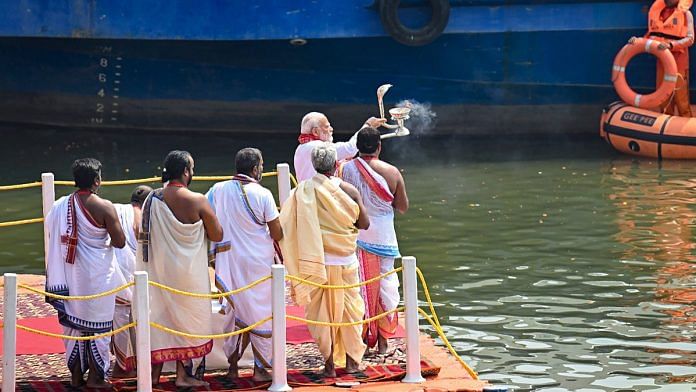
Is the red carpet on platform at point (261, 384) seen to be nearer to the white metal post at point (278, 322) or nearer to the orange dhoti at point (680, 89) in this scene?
the white metal post at point (278, 322)

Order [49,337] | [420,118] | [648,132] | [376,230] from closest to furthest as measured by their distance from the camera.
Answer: [376,230], [49,337], [648,132], [420,118]

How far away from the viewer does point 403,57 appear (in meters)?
20.6

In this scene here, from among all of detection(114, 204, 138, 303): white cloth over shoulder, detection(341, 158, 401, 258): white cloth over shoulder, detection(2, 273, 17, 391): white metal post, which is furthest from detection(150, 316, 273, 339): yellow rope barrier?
detection(341, 158, 401, 258): white cloth over shoulder

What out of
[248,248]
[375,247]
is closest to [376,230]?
[375,247]

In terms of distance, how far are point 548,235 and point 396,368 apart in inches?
235

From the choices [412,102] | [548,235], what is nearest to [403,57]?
[412,102]

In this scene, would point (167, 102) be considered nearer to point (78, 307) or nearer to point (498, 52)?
point (498, 52)

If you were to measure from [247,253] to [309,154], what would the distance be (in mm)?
1282

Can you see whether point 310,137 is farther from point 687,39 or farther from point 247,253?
point 687,39

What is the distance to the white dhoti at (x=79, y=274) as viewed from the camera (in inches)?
317

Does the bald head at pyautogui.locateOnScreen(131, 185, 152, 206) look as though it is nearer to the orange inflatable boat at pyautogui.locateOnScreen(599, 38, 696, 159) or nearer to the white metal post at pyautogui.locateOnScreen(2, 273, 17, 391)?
the white metal post at pyautogui.locateOnScreen(2, 273, 17, 391)

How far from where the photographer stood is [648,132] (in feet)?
61.1

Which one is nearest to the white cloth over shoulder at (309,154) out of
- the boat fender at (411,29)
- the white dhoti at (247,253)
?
the white dhoti at (247,253)

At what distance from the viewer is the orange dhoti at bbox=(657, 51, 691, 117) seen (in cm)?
1955
